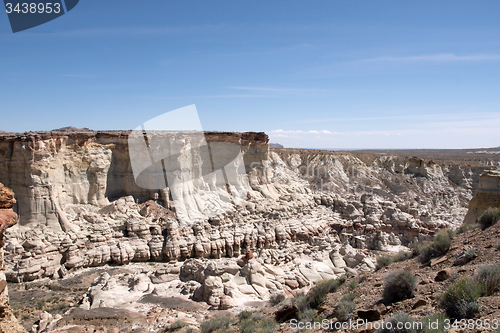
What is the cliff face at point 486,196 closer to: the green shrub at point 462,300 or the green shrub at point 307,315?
the green shrub at point 307,315

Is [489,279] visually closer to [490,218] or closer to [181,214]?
[490,218]

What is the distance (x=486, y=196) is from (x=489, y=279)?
11.5m

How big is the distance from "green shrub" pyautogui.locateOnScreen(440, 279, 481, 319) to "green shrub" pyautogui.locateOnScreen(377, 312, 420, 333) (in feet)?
2.77

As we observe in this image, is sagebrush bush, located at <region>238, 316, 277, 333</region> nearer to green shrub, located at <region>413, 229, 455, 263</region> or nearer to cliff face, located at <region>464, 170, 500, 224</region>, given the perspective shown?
green shrub, located at <region>413, 229, 455, 263</region>

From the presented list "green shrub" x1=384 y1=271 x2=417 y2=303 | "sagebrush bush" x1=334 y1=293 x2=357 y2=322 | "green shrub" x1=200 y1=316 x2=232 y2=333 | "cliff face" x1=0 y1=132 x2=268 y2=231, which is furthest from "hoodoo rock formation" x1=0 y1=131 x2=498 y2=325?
"green shrub" x1=384 y1=271 x2=417 y2=303

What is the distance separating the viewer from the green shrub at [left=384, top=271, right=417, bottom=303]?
777 cm

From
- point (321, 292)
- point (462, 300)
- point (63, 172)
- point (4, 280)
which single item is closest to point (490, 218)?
point (321, 292)

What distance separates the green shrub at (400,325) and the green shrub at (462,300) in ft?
2.77

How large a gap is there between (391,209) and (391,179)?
57.3 feet

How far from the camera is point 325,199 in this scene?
110 ft

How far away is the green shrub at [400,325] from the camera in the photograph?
586 cm

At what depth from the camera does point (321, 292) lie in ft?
35.6

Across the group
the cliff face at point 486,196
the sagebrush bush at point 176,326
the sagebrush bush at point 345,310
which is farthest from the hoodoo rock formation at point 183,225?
the sagebrush bush at point 345,310

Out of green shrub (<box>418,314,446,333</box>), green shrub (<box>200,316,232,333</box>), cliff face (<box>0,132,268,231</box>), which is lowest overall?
green shrub (<box>200,316,232,333</box>)
